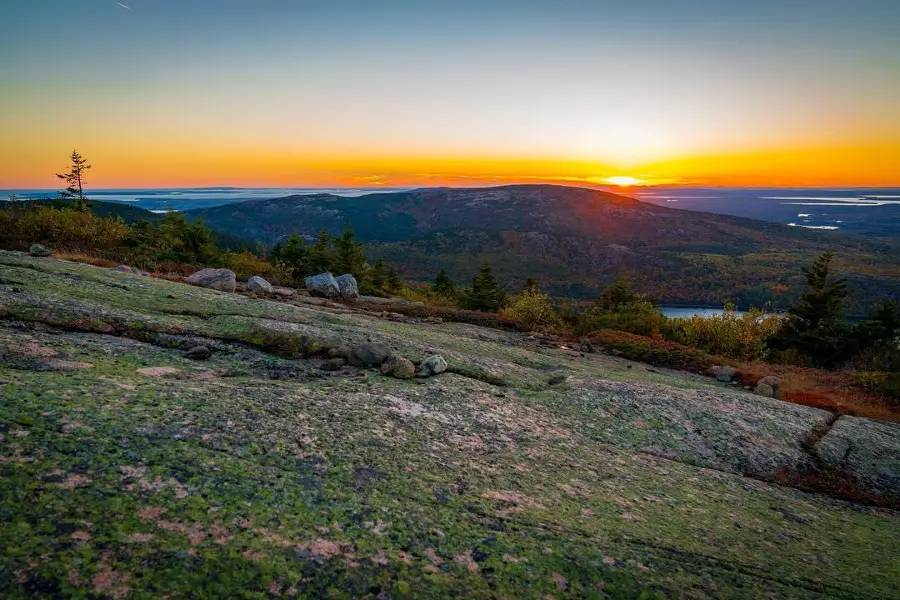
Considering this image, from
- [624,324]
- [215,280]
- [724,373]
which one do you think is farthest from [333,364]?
[624,324]

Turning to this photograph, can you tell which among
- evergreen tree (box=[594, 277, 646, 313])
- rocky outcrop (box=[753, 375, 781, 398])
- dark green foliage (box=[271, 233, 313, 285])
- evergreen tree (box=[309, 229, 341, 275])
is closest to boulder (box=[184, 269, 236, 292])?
rocky outcrop (box=[753, 375, 781, 398])

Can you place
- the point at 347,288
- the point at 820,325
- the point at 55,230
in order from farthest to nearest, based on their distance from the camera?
1. the point at 820,325
2. the point at 347,288
3. the point at 55,230

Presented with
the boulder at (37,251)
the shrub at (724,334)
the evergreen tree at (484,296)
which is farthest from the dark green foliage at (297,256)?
the shrub at (724,334)

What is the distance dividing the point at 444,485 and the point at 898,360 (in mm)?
60542

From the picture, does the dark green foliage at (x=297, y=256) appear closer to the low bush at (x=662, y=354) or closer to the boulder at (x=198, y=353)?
the low bush at (x=662, y=354)

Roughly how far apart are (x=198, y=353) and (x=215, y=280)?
14.2 m

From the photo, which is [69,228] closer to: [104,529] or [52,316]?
[52,316]

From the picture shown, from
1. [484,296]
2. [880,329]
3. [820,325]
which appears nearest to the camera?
[880,329]

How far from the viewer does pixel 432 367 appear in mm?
12109

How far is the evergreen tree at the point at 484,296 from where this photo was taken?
7469 centimetres

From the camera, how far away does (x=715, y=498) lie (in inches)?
336

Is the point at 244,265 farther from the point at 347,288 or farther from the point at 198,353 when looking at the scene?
the point at 198,353

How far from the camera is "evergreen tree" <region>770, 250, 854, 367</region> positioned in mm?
57094

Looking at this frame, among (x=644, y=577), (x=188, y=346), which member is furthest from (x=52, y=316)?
(x=644, y=577)
